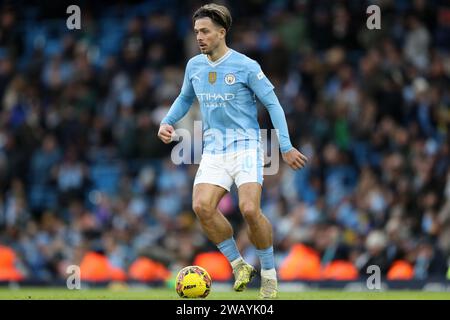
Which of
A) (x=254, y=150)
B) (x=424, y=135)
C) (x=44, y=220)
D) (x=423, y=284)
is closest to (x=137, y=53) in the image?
(x=44, y=220)

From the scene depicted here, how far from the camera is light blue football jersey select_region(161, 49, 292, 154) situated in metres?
11.6

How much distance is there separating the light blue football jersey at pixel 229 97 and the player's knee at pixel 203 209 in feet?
1.89

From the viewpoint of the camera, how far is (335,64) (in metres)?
21.9

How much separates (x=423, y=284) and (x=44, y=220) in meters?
8.25

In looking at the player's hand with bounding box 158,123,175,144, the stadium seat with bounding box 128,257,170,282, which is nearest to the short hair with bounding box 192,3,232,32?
the player's hand with bounding box 158,123,175,144

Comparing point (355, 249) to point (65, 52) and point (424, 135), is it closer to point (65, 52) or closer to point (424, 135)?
point (424, 135)

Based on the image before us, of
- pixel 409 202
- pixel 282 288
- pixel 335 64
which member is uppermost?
pixel 335 64

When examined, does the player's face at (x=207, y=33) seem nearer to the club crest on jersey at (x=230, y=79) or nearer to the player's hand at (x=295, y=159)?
the club crest on jersey at (x=230, y=79)

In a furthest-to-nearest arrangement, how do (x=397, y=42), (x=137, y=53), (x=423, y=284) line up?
(x=137, y=53), (x=397, y=42), (x=423, y=284)

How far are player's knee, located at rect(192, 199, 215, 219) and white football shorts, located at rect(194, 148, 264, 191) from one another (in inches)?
9.9

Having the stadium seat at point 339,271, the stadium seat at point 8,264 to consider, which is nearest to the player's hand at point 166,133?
the stadium seat at point 339,271

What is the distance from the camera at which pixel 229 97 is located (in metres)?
11.6
